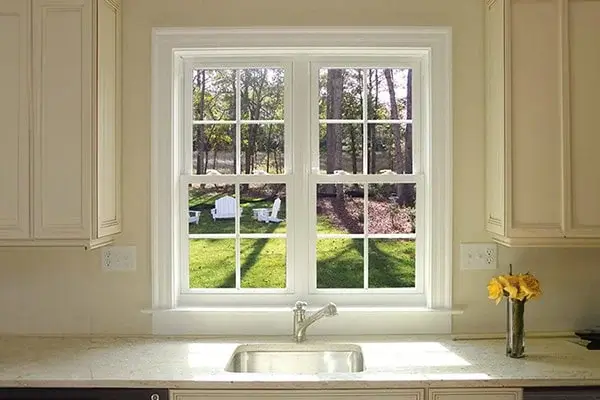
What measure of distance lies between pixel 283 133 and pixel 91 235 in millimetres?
1064

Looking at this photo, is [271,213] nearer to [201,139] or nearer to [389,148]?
[201,139]

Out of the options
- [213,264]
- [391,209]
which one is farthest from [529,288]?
[213,264]

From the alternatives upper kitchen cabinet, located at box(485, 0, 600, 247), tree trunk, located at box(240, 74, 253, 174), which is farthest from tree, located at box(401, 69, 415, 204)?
tree trunk, located at box(240, 74, 253, 174)

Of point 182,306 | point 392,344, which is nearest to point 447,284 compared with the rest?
point 392,344

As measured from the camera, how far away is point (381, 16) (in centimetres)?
281

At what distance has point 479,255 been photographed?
281cm

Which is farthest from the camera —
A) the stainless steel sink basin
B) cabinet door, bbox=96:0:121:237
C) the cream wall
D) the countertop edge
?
the cream wall

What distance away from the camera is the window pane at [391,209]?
297cm

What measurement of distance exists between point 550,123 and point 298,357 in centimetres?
152

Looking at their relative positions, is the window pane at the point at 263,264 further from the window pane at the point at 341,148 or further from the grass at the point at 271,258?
the window pane at the point at 341,148

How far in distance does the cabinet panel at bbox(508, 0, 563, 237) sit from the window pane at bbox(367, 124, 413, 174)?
0.61m

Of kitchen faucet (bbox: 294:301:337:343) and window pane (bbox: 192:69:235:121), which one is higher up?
window pane (bbox: 192:69:235:121)

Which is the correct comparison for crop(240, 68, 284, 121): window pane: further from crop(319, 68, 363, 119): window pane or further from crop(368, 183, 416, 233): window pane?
crop(368, 183, 416, 233): window pane

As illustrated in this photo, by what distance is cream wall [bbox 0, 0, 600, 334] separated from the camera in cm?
280
